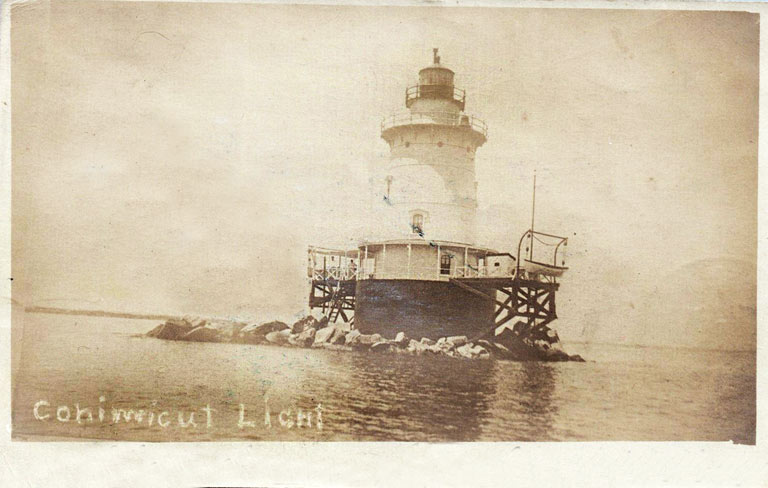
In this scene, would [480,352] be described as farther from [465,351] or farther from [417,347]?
[417,347]

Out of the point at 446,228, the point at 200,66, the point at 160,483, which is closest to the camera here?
the point at 160,483

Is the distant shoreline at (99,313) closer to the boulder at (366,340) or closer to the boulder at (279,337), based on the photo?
the boulder at (279,337)

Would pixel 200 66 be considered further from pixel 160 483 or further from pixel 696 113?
pixel 696 113

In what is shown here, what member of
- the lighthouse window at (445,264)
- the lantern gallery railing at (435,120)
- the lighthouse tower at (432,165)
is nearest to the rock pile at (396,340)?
the lighthouse window at (445,264)

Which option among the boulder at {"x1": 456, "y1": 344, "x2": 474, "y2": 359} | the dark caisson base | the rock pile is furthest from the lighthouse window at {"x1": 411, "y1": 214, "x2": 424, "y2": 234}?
the boulder at {"x1": 456, "y1": 344, "x2": 474, "y2": 359}

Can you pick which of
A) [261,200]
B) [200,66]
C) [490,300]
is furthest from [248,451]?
[200,66]
